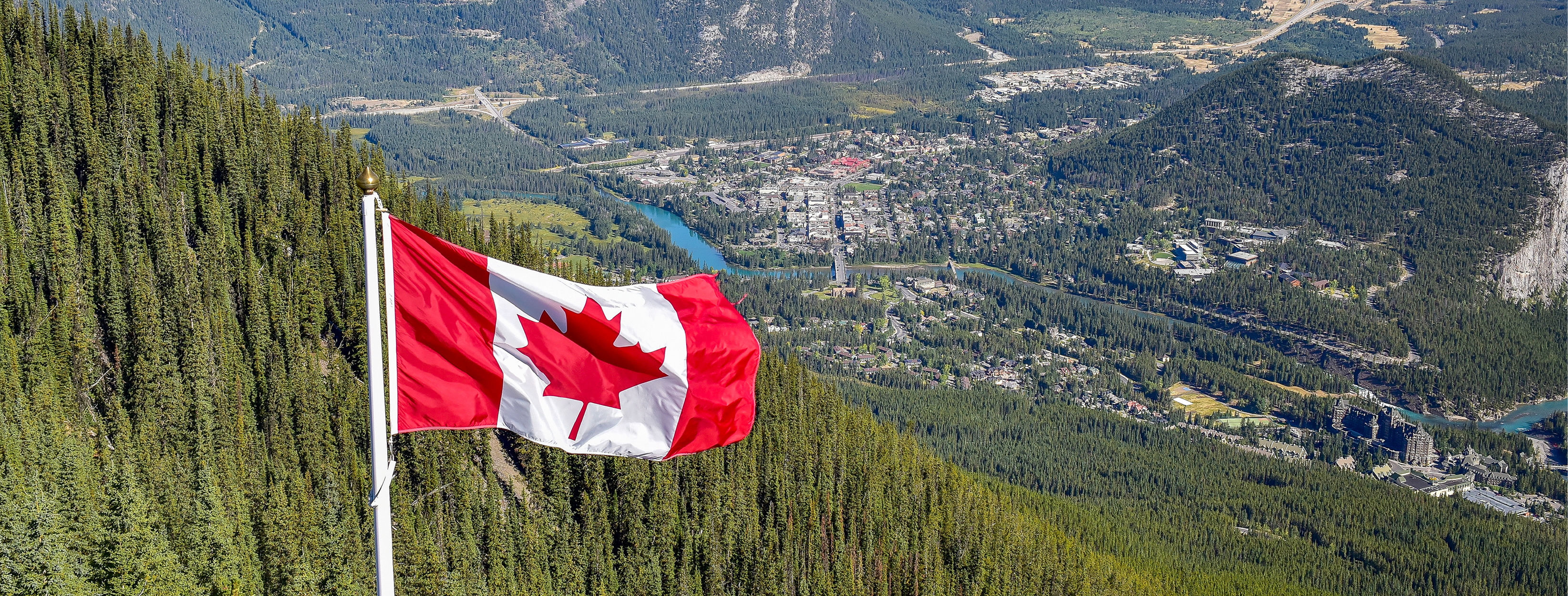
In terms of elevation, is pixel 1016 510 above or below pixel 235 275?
below

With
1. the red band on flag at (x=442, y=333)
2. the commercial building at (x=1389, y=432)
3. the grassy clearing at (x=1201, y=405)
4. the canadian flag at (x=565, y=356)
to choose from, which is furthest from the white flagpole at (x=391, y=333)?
the commercial building at (x=1389, y=432)

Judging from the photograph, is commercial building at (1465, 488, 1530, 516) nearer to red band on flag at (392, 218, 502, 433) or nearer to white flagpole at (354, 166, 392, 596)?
red band on flag at (392, 218, 502, 433)

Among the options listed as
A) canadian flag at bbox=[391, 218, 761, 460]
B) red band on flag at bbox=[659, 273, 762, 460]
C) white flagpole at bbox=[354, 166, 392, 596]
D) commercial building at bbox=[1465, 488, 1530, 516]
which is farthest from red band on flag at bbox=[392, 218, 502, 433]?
commercial building at bbox=[1465, 488, 1530, 516]

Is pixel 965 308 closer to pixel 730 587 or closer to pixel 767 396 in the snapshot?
pixel 767 396

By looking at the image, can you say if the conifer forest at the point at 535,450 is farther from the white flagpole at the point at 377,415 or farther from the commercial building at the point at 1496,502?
the white flagpole at the point at 377,415

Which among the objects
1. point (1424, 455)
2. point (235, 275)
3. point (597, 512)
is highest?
point (235, 275)

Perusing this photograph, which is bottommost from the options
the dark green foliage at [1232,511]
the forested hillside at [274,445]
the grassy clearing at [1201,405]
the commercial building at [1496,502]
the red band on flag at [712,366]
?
the commercial building at [1496,502]

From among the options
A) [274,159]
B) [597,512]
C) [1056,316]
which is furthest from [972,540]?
[1056,316]
